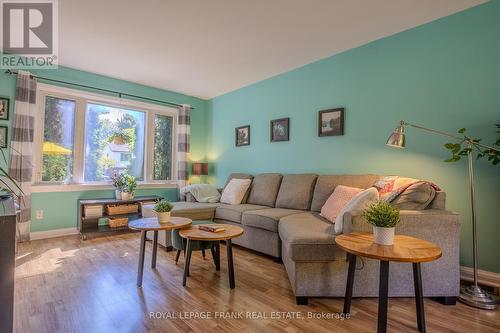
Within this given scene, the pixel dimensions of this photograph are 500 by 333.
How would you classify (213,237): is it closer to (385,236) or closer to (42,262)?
(385,236)

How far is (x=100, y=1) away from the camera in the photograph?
7.19ft

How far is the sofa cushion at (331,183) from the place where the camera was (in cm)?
264

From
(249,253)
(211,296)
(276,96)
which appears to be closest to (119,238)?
(249,253)

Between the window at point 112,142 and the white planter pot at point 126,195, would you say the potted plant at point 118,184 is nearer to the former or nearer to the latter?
the white planter pot at point 126,195

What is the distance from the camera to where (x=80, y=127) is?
3766 millimetres

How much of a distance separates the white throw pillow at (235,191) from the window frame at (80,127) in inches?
58.1

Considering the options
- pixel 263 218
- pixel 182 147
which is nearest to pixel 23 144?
pixel 182 147

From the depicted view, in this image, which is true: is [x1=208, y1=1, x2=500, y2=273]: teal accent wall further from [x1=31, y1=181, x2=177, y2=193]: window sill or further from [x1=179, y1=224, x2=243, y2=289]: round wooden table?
[x1=31, y1=181, x2=177, y2=193]: window sill

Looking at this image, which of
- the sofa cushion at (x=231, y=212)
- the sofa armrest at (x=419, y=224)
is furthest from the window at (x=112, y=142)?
the sofa armrest at (x=419, y=224)

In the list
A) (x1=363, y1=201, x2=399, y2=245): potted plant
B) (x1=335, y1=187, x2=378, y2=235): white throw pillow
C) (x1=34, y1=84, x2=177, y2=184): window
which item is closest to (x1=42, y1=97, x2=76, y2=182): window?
(x1=34, y1=84, x2=177, y2=184): window

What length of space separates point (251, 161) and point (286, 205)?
50.2 inches

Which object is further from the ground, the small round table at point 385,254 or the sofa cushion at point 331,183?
the sofa cushion at point 331,183

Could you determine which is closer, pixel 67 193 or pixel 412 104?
pixel 412 104

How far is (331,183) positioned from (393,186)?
2.40 ft
